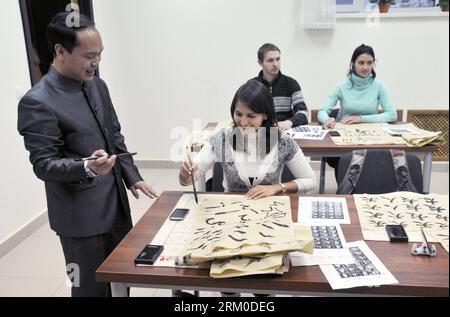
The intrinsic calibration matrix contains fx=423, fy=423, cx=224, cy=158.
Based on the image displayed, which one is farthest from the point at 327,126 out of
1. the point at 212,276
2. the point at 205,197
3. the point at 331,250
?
the point at 212,276

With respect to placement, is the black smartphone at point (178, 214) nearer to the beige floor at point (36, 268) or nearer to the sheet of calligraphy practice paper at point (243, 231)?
the sheet of calligraphy practice paper at point (243, 231)

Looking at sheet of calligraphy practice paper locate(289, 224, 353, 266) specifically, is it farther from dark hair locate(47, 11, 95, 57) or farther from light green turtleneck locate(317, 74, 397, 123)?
light green turtleneck locate(317, 74, 397, 123)

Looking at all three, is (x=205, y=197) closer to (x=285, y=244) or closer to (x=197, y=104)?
(x=285, y=244)

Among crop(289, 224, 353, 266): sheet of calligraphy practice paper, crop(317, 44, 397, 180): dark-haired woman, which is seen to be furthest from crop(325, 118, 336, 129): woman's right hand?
crop(289, 224, 353, 266): sheet of calligraphy practice paper

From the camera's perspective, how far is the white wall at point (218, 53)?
3.61m

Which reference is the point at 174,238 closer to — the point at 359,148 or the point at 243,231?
the point at 243,231

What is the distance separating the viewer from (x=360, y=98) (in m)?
2.96

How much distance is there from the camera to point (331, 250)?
1.14m

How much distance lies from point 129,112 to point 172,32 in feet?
2.81

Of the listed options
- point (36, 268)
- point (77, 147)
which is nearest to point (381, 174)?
point (77, 147)

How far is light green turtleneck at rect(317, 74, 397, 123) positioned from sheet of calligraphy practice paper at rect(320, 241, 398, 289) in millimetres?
1867

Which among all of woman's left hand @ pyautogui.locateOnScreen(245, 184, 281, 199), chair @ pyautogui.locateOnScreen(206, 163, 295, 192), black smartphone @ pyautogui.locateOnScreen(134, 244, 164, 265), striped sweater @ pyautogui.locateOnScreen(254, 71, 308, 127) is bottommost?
chair @ pyautogui.locateOnScreen(206, 163, 295, 192)

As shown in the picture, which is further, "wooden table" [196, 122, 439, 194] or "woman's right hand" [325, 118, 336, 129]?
"woman's right hand" [325, 118, 336, 129]

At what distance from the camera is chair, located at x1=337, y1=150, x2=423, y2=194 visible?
6.08ft
